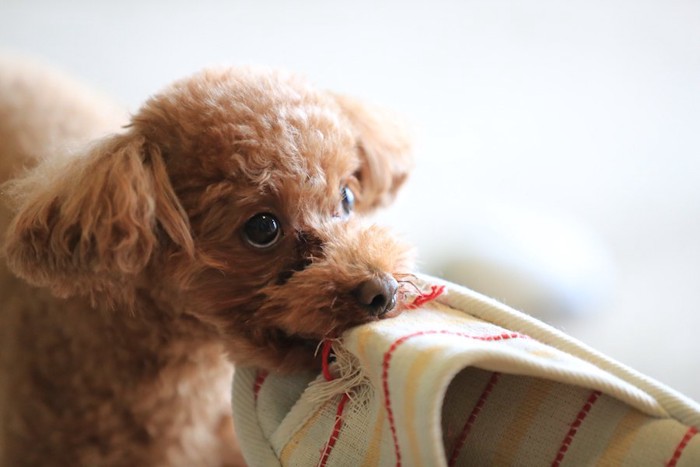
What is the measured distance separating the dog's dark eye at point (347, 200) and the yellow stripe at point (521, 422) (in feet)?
1.17

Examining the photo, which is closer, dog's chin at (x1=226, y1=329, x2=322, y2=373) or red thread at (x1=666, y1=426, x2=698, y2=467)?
red thread at (x1=666, y1=426, x2=698, y2=467)

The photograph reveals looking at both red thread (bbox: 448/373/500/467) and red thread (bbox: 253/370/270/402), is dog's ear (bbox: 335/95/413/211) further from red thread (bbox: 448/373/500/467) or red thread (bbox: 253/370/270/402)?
red thread (bbox: 448/373/500/467)

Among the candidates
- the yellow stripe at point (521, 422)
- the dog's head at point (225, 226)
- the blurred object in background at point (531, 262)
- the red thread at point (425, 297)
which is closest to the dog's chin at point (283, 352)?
the dog's head at point (225, 226)

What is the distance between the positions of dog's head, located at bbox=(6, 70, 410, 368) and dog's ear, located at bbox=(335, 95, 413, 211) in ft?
0.41

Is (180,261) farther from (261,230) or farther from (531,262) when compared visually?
(531,262)

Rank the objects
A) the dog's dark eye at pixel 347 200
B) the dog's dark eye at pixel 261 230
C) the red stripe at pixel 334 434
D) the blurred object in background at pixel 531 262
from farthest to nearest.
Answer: the blurred object in background at pixel 531 262, the dog's dark eye at pixel 347 200, the dog's dark eye at pixel 261 230, the red stripe at pixel 334 434

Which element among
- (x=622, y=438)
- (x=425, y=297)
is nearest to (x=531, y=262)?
(x=425, y=297)

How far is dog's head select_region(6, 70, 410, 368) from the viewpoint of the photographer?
78 cm

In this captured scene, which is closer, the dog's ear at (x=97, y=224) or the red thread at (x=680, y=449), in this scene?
the red thread at (x=680, y=449)

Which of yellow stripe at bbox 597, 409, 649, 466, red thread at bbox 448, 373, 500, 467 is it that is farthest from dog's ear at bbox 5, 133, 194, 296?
yellow stripe at bbox 597, 409, 649, 466

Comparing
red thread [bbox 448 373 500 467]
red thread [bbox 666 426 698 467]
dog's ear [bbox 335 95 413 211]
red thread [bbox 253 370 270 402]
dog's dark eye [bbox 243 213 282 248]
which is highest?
dog's ear [bbox 335 95 413 211]

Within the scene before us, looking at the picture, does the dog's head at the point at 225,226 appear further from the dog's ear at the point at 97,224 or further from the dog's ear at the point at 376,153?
the dog's ear at the point at 376,153

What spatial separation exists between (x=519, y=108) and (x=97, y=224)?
1246 mm

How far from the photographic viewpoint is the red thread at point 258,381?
2.76 ft
